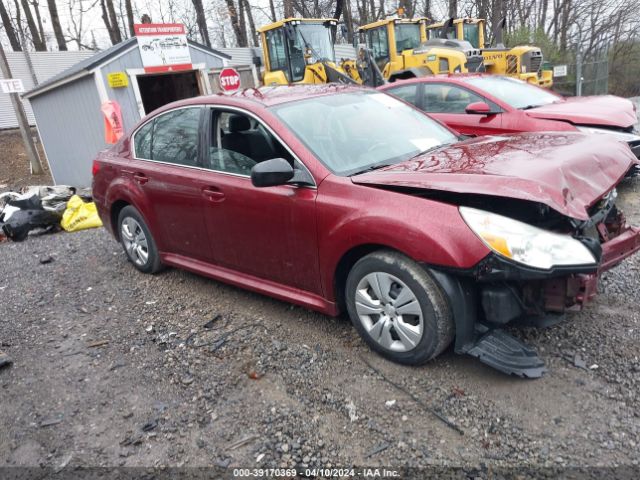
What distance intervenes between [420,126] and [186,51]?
9857 mm

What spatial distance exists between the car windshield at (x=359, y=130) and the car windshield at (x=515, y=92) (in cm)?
329

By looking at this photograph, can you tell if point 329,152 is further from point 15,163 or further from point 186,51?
point 15,163

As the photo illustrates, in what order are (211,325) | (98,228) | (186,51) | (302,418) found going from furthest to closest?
(186,51)
(98,228)
(211,325)
(302,418)

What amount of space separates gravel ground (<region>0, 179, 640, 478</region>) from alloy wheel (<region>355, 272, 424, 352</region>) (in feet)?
0.67

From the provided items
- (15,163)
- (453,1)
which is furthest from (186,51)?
(453,1)

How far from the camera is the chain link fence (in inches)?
745

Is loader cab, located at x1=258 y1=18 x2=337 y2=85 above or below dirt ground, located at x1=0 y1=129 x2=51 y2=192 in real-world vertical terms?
above

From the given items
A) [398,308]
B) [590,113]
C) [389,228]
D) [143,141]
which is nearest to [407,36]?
[590,113]

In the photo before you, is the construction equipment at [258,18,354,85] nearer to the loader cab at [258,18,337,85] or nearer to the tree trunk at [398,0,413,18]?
the loader cab at [258,18,337,85]

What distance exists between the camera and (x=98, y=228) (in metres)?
7.86

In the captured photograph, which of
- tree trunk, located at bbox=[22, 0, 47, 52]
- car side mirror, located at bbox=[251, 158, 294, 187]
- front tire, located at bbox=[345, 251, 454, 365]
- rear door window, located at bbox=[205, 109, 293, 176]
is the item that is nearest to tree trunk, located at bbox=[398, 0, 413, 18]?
tree trunk, located at bbox=[22, 0, 47, 52]

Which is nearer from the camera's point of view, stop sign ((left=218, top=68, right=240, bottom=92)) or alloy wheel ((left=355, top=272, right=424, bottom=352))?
alloy wheel ((left=355, top=272, right=424, bottom=352))

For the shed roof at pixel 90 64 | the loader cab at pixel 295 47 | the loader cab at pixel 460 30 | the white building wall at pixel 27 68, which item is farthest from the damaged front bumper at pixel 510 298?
the white building wall at pixel 27 68

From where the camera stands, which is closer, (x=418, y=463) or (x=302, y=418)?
(x=418, y=463)
